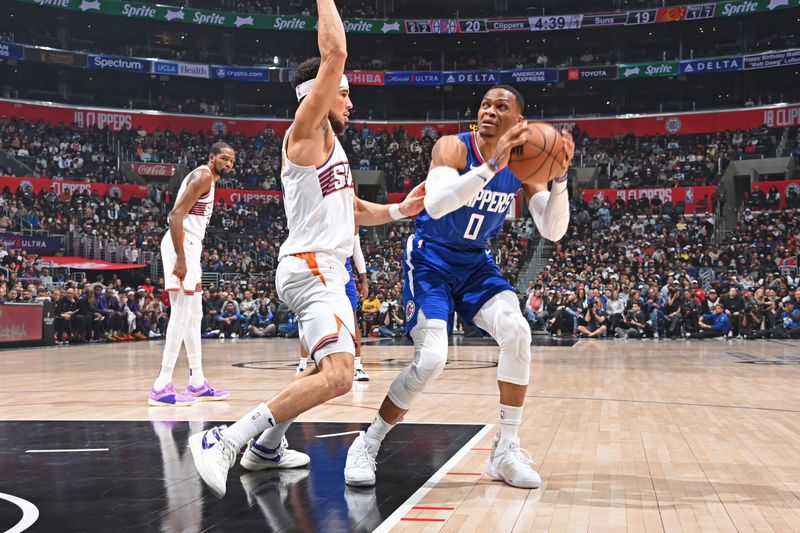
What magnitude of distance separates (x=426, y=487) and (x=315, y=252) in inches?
52.1

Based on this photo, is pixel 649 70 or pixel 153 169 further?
pixel 649 70

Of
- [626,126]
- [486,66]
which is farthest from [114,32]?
[626,126]

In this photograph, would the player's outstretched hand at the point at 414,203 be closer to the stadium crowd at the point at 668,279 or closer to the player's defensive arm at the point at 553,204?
the player's defensive arm at the point at 553,204

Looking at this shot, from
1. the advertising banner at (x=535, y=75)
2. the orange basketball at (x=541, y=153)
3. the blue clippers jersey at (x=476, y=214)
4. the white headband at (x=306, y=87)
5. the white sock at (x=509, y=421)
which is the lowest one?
Answer: the white sock at (x=509, y=421)

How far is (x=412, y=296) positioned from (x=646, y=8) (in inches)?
1428

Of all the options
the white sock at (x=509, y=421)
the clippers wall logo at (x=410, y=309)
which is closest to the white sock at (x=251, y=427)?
the clippers wall logo at (x=410, y=309)

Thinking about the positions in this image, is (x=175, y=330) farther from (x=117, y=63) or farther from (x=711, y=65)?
(x=711, y=65)

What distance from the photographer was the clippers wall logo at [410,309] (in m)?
4.55

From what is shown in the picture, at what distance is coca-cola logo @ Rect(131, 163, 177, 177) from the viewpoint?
3403 cm

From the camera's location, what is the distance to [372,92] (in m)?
40.7

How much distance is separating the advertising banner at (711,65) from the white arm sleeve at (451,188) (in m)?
35.2

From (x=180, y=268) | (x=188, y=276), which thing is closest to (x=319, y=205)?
(x=180, y=268)

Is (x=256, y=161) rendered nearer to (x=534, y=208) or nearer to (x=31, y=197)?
(x=31, y=197)

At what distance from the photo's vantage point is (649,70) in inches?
1443
